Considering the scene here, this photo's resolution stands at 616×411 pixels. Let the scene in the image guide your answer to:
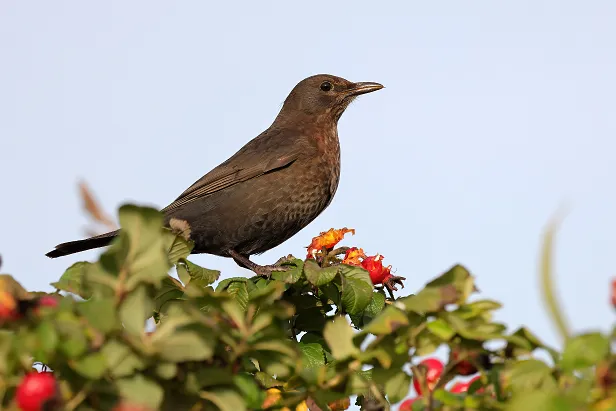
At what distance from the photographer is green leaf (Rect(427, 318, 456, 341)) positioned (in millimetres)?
1707

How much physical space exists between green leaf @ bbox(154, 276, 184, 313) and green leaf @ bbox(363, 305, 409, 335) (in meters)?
1.14

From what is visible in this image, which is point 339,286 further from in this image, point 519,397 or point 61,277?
point 519,397

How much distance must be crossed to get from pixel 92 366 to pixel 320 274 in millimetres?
1766

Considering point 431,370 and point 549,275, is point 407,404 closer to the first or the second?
point 431,370

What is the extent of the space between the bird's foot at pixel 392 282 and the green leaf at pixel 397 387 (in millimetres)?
1703

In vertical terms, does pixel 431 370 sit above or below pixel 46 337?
below

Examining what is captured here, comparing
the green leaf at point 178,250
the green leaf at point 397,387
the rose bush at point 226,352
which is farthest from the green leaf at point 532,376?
the green leaf at point 178,250

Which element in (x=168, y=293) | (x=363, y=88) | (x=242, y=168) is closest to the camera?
(x=168, y=293)

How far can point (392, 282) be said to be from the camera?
3650mm

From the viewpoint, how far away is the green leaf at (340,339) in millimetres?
1736

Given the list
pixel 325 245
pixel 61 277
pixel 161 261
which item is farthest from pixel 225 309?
pixel 325 245

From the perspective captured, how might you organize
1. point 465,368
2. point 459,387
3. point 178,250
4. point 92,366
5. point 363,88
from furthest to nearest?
point 363,88, point 178,250, point 459,387, point 465,368, point 92,366

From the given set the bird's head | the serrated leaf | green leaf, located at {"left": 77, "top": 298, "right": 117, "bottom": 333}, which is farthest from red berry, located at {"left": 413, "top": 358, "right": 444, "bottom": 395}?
the bird's head

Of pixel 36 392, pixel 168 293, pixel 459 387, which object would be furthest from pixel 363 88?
pixel 36 392
